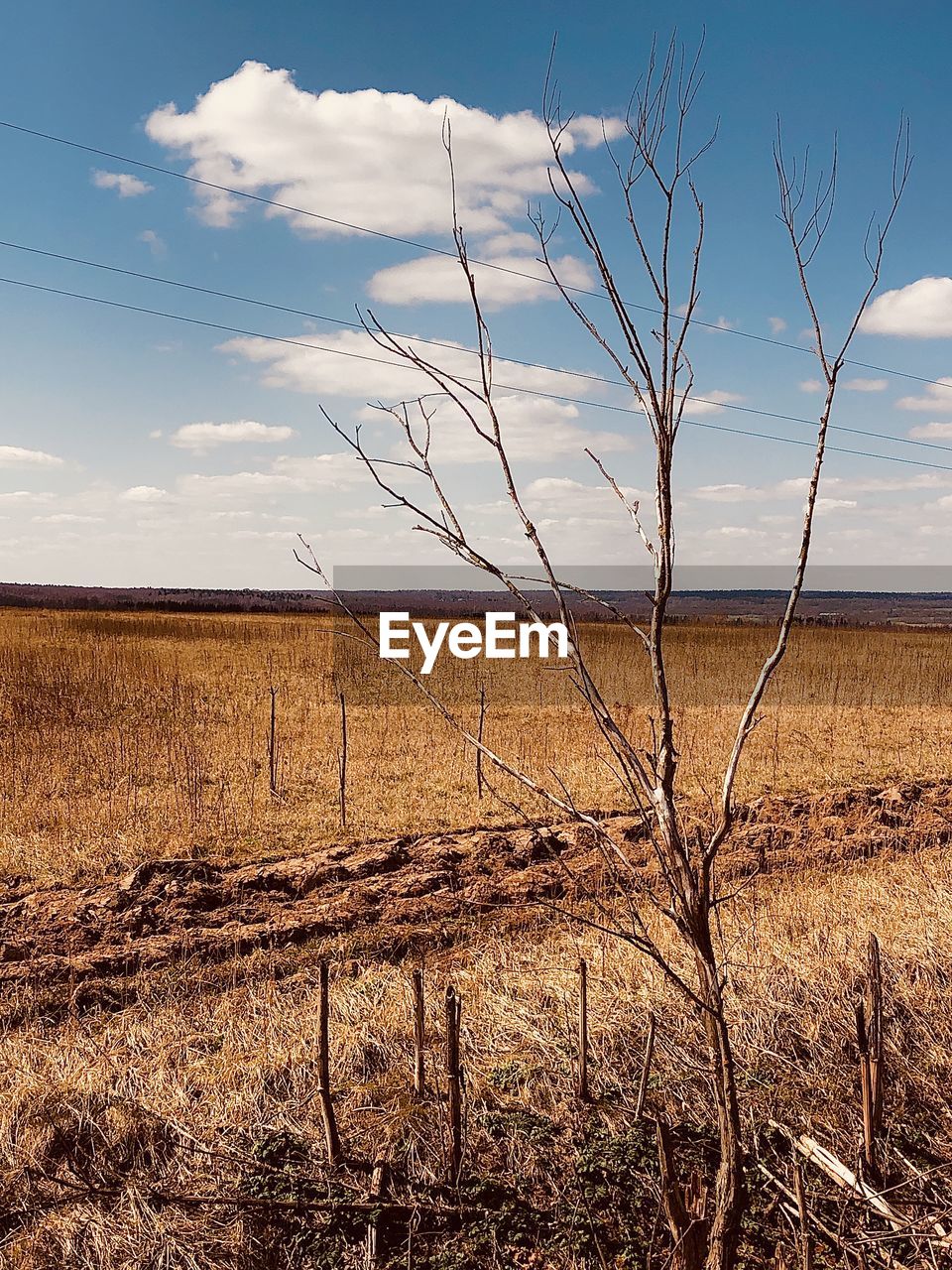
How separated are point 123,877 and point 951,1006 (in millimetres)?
6332

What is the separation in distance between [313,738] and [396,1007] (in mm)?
9976

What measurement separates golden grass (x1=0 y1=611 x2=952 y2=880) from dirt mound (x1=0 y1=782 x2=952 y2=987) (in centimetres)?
81

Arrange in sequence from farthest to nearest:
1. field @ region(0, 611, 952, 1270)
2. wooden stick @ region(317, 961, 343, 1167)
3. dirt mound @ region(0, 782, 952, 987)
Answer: dirt mound @ region(0, 782, 952, 987), wooden stick @ region(317, 961, 343, 1167), field @ region(0, 611, 952, 1270)

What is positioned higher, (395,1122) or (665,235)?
(665,235)

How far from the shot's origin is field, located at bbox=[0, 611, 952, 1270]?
9.27 feet

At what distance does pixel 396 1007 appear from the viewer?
449 centimetres

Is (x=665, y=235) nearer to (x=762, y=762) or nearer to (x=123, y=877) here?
(x=123, y=877)

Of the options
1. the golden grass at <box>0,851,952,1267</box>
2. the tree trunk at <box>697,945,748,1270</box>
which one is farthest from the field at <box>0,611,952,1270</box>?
the tree trunk at <box>697,945,748,1270</box>

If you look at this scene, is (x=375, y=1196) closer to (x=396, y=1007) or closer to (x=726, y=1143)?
(x=726, y=1143)

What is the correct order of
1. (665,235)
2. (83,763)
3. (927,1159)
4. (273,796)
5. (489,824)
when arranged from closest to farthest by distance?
(665,235) < (927,1159) < (489,824) < (273,796) < (83,763)

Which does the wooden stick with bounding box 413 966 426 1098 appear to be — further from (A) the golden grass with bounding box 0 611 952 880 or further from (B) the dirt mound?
(A) the golden grass with bounding box 0 611 952 880

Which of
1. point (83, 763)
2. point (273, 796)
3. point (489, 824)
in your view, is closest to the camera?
point (489, 824)

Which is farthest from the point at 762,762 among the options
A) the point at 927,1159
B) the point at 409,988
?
the point at 927,1159

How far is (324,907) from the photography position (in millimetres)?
6648
